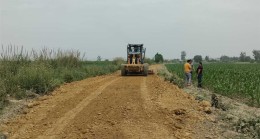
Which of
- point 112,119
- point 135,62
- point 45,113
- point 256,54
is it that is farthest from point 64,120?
point 256,54

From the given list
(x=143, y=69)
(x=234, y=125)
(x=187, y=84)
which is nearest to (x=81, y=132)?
(x=234, y=125)

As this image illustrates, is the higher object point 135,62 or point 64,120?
point 135,62

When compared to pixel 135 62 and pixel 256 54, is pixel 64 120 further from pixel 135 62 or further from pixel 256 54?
pixel 256 54

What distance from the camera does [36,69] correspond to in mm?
16922

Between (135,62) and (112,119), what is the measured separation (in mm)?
18054

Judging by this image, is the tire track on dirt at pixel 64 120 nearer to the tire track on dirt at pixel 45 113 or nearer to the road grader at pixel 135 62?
the tire track on dirt at pixel 45 113

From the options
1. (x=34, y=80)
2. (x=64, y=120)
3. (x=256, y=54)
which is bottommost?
(x=64, y=120)

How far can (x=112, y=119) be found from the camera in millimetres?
10414

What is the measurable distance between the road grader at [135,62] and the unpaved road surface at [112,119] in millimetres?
13115

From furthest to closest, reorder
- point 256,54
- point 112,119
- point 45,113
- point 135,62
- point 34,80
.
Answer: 1. point 256,54
2. point 135,62
3. point 34,80
4. point 45,113
5. point 112,119

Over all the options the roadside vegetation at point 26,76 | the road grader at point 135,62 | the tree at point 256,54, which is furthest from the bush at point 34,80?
the tree at point 256,54

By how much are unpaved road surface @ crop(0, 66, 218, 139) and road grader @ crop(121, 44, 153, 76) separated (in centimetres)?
1311

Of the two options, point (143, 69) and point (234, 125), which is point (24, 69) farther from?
point (143, 69)

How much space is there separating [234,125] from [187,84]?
1077 centimetres
